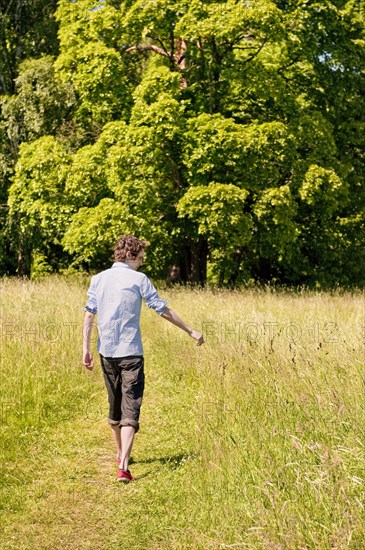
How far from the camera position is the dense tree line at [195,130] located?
56.9 feet

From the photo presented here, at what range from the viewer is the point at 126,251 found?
5762mm

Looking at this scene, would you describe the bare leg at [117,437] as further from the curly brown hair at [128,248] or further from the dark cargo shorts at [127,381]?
the curly brown hair at [128,248]

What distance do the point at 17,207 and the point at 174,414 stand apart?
587 inches

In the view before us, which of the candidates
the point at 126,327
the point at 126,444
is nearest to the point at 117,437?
the point at 126,444

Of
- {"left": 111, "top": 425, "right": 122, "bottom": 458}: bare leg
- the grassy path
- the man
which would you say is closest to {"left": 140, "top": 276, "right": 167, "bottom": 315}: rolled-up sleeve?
the man

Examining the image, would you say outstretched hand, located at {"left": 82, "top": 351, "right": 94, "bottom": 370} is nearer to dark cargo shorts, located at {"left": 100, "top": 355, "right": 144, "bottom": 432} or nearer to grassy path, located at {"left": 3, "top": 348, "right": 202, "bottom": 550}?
dark cargo shorts, located at {"left": 100, "top": 355, "right": 144, "bottom": 432}

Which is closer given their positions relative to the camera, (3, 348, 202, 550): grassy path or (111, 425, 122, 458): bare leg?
(3, 348, 202, 550): grassy path

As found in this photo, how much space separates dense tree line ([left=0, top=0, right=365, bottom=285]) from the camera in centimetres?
1733

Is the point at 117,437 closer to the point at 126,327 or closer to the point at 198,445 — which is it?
the point at 198,445

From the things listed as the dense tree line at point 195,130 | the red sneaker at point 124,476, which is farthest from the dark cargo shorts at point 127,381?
the dense tree line at point 195,130

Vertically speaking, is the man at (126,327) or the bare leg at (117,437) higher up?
the man at (126,327)

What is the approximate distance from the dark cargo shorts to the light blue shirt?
0.07 metres

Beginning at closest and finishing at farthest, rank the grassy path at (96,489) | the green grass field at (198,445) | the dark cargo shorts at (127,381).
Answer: the green grass field at (198,445) < the grassy path at (96,489) < the dark cargo shorts at (127,381)

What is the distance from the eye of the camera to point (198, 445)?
5609 millimetres
